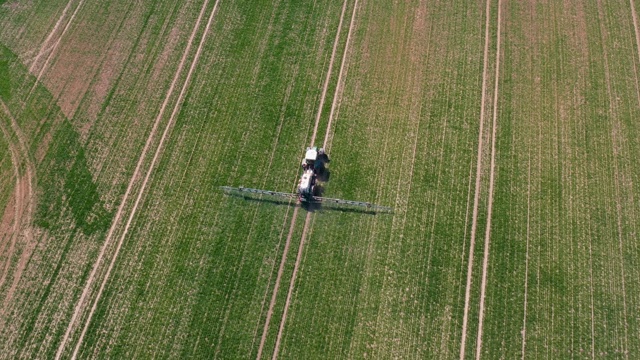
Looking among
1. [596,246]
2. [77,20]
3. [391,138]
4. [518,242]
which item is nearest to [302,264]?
[391,138]

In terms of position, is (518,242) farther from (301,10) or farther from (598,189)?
(301,10)

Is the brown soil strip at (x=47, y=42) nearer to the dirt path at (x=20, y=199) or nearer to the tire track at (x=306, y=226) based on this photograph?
the dirt path at (x=20, y=199)

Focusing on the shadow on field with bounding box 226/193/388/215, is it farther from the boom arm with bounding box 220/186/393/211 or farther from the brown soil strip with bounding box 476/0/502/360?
the brown soil strip with bounding box 476/0/502/360

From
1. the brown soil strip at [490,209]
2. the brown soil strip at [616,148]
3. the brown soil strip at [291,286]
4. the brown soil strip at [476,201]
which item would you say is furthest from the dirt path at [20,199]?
the brown soil strip at [616,148]

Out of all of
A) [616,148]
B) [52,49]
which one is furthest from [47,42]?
[616,148]

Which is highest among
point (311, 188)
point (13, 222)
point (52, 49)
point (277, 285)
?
point (52, 49)

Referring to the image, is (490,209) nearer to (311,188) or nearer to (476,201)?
(476,201)

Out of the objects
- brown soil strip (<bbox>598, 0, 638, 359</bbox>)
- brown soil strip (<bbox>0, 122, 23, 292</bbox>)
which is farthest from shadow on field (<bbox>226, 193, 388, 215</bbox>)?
brown soil strip (<bbox>0, 122, 23, 292</bbox>)
